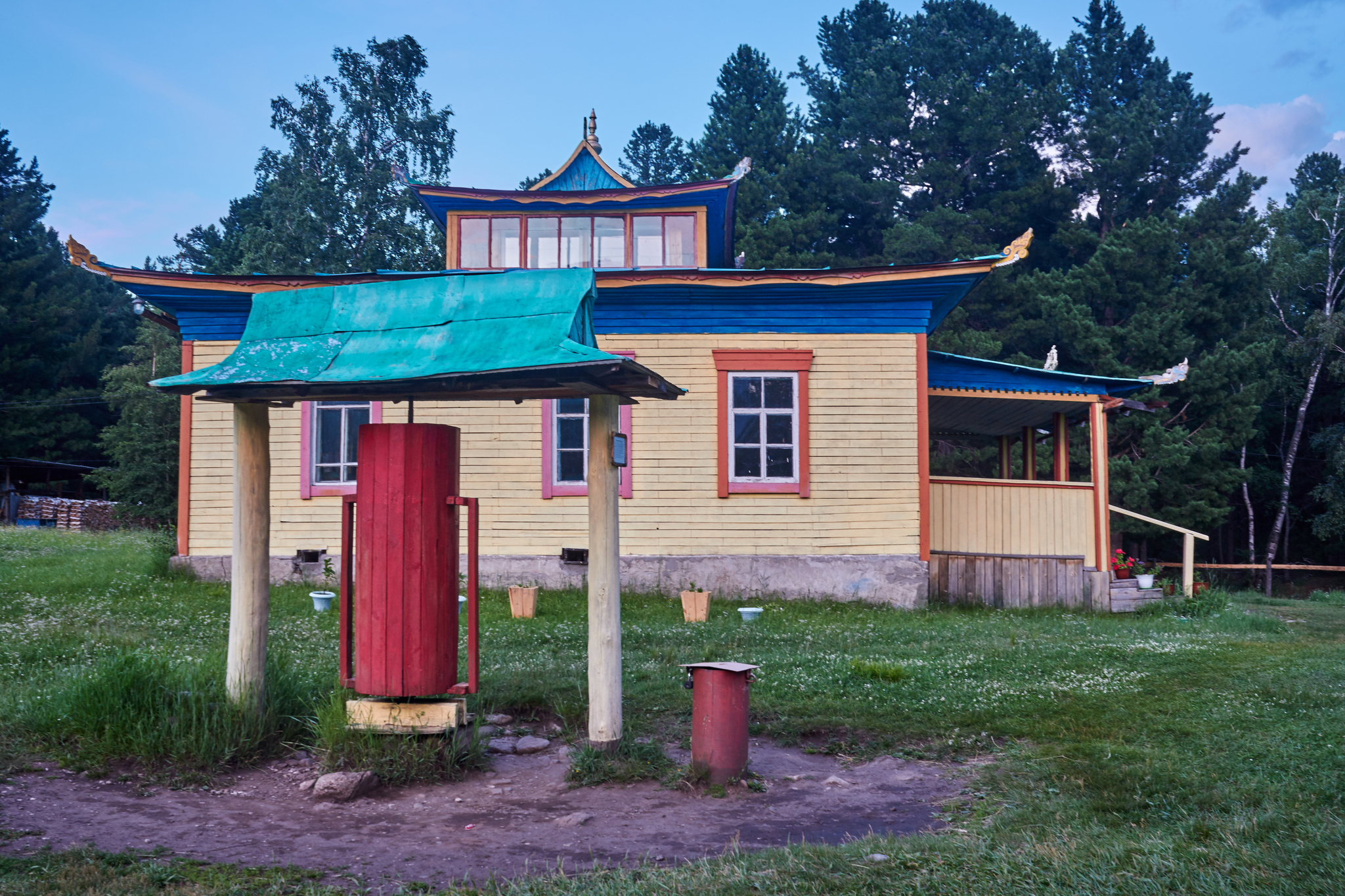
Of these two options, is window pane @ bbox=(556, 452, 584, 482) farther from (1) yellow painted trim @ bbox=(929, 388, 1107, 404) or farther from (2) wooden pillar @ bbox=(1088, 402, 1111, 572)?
(2) wooden pillar @ bbox=(1088, 402, 1111, 572)

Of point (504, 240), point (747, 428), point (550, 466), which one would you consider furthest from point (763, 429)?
point (504, 240)

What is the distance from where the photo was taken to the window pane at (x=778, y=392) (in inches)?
A: 559

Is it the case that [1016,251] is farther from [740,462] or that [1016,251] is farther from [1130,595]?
[1130,595]

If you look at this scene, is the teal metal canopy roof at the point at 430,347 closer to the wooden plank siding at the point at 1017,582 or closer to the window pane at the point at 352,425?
the window pane at the point at 352,425

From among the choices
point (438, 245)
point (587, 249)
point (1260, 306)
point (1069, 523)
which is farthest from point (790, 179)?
point (1069, 523)

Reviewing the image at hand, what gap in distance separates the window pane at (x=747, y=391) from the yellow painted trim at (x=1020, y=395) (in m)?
2.66

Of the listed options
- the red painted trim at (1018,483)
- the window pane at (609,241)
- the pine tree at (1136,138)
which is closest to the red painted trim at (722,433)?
the red painted trim at (1018,483)

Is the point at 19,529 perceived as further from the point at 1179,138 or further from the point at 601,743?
the point at 1179,138

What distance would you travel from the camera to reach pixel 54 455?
1708 inches

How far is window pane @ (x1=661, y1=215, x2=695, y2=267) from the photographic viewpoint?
17328 millimetres

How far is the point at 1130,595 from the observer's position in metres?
14.7

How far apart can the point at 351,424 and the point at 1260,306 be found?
1063 inches

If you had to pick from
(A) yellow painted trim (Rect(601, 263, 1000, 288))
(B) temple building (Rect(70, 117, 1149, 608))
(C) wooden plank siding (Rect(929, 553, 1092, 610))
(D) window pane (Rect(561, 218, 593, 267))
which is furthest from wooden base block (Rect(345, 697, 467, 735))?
(D) window pane (Rect(561, 218, 593, 267))

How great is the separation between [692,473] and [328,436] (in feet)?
17.5
